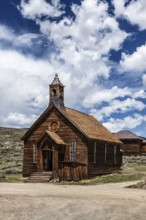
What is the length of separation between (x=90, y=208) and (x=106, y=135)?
28515 millimetres

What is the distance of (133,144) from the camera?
76438 mm

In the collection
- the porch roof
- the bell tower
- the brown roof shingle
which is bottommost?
the porch roof

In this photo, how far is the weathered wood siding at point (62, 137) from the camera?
4056 centimetres

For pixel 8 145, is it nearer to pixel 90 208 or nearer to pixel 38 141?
pixel 38 141

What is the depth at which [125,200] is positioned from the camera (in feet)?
68.7

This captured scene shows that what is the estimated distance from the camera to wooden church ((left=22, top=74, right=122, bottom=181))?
39.4 meters

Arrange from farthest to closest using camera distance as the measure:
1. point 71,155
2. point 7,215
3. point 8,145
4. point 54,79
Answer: point 8,145, point 54,79, point 71,155, point 7,215

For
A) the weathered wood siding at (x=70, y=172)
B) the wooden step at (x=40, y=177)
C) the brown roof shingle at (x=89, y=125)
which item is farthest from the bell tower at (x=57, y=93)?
the wooden step at (x=40, y=177)

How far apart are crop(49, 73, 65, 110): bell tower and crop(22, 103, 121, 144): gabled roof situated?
0.82 meters

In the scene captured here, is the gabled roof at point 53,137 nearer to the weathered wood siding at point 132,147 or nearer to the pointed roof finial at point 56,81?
the pointed roof finial at point 56,81

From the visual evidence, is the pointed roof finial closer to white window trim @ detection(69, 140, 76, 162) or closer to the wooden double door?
white window trim @ detection(69, 140, 76, 162)

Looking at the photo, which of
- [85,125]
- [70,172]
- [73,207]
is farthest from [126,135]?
[73,207]

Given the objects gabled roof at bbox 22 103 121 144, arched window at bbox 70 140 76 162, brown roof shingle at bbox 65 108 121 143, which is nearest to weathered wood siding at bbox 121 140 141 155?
brown roof shingle at bbox 65 108 121 143

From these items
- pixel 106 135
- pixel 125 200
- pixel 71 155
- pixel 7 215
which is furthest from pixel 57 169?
pixel 7 215
